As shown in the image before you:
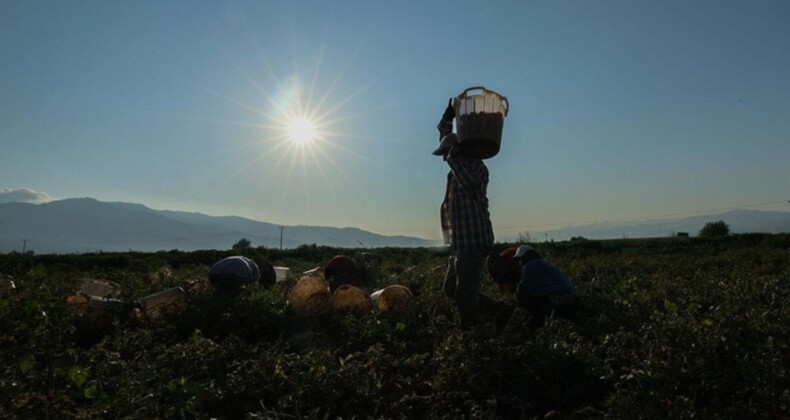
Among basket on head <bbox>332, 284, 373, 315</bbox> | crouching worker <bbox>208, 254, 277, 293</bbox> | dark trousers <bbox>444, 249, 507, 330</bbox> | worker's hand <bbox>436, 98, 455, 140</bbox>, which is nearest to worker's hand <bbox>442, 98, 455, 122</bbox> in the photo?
worker's hand <bbox>436, 98, 455, 140</bbox>

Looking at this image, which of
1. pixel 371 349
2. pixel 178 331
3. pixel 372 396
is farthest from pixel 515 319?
pixel 178 331

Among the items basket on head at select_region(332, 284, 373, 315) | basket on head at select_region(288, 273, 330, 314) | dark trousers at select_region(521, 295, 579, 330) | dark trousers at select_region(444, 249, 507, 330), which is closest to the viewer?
dark trousers at select_region(444, 249, 507, 330)

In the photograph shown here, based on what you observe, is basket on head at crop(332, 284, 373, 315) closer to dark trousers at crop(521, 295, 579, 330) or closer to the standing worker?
the standing worker

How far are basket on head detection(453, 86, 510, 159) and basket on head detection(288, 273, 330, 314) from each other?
2677 mm

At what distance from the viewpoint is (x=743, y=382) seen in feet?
9.59

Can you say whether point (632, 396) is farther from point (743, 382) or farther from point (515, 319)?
point (515, 319)

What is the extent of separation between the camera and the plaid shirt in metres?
5.01

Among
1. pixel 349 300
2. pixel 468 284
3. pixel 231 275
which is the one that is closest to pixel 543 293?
pixel 468 284

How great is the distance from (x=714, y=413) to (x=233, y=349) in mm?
3339

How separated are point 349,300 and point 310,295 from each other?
27.0 inches

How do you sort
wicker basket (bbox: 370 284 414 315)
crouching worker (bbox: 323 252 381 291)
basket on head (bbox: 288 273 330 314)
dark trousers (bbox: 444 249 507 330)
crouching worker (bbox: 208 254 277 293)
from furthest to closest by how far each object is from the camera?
crouching worker (bbox: 323 252 381 291)
crouching worker (bbox: 208 254 277 293)
basket on head (bbox: 288 273 330 314)
wicker basket (bbox: 370 284 414 315)
dark trousers (bbox: 444 249 507 330)

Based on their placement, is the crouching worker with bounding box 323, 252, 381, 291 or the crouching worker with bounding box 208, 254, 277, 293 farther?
the crouching worker with bounding box 323, 252, 381, 291

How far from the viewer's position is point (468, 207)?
5.10 meters

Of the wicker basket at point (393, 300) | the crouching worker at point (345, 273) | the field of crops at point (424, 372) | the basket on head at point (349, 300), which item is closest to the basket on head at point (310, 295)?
the basket on head at point (349, 300)
